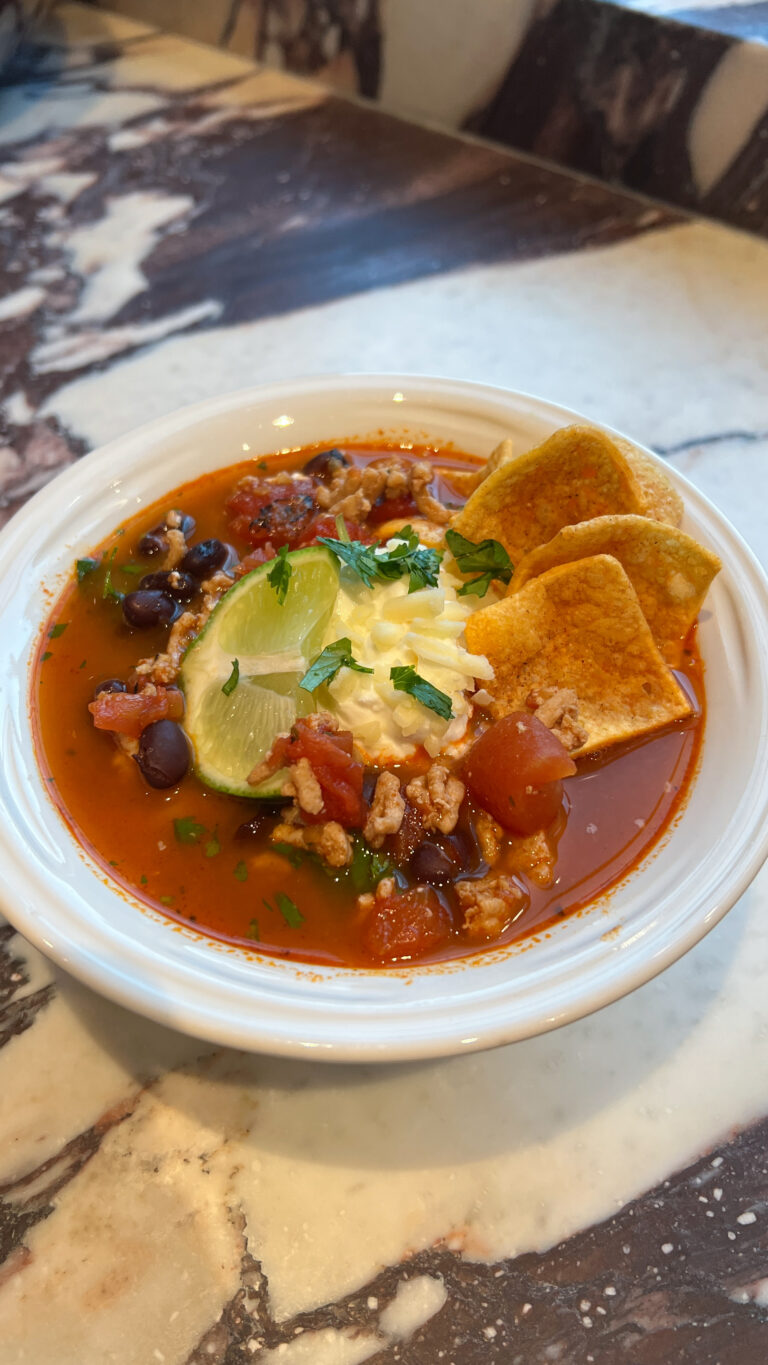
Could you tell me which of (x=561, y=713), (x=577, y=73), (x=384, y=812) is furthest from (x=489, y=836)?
(x=577, y=73)

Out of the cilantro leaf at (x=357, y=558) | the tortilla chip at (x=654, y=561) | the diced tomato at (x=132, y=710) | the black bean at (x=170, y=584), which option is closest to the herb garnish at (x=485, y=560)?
the tortilla chip at (x=654, y=561)

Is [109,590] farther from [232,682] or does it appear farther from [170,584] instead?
[232,682]

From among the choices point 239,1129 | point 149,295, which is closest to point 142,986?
point 239,1129

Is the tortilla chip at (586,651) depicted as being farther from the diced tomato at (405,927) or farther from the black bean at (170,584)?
the black bean at (170,584)

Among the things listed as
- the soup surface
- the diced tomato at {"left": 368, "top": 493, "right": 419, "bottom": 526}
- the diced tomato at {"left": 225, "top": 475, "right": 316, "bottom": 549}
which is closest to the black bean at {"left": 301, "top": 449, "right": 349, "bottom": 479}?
the diced tomato at {"left": 225, "top": 475, "right": 316, "bottom": 549}

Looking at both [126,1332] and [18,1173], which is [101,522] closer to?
[18,1173]

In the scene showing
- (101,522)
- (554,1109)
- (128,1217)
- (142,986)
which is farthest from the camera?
(101,522)
